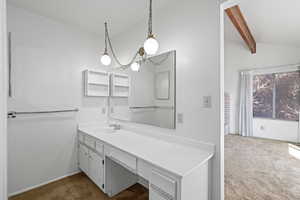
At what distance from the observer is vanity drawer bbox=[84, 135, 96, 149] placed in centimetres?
205

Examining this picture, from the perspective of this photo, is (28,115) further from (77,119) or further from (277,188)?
(277,188)

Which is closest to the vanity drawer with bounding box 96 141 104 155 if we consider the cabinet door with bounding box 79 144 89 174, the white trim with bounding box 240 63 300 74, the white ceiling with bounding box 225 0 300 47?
the cabinet door with bounding box 79 144 89 174

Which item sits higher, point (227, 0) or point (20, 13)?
point (20, 13)

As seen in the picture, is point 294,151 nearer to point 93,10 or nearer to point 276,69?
point 276,69

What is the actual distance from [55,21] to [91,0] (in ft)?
3.15

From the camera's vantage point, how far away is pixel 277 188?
6.42 feet

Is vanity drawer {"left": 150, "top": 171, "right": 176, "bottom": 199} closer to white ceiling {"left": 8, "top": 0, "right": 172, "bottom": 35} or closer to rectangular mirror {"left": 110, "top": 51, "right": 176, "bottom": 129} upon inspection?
rectangular mirror {"left": 110, "top": 51, "right": 176, "bottom": 129}

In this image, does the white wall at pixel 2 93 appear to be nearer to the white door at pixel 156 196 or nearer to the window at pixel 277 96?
the white door at pixel 156 196

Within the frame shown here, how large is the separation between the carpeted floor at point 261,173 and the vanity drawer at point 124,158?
1450 millimetres

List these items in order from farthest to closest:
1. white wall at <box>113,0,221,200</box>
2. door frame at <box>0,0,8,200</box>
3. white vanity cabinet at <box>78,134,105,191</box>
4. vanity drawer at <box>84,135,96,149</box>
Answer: vanity drawer at <box>84,135,96,149</box>, white vanity cabinet at <box>78,134,105,191</box>, white wall at <box>113,0,221,200</box>, door frame at <box>0,0,8,200</box>

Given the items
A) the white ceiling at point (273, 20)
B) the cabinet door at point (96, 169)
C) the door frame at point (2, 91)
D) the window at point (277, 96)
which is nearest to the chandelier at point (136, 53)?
the door frame at point (2, 91)

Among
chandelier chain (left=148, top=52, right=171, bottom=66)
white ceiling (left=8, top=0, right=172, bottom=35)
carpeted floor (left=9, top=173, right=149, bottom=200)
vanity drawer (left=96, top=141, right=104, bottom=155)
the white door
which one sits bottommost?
carpeted floor (left=9, top=173, right=149, bottom=200)

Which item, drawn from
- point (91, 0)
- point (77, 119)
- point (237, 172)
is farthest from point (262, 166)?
point (91, 0)

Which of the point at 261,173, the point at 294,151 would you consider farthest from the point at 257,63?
the point at 261,173
